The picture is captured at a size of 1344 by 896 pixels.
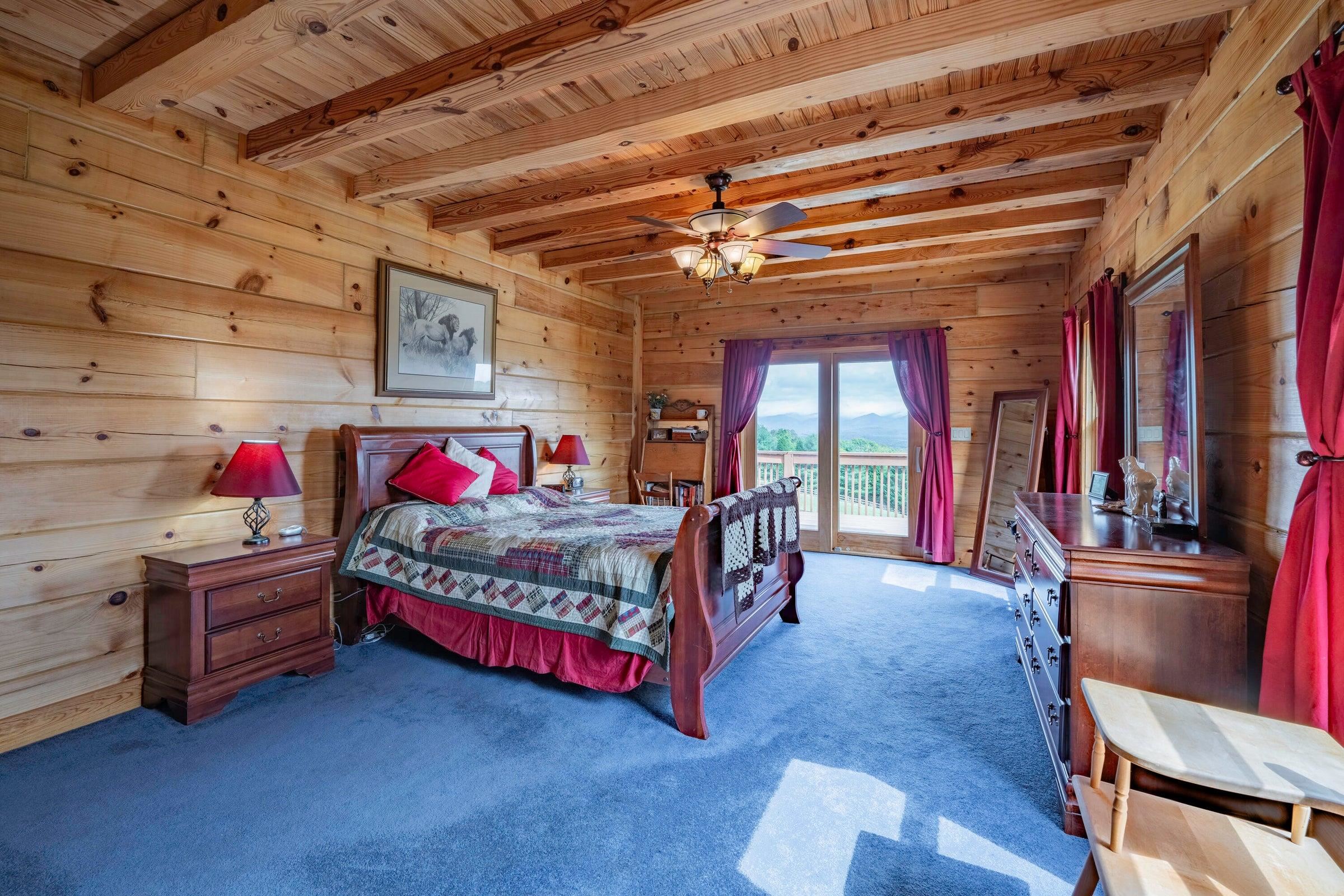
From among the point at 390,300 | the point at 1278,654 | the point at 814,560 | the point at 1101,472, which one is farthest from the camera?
the point at 814,560

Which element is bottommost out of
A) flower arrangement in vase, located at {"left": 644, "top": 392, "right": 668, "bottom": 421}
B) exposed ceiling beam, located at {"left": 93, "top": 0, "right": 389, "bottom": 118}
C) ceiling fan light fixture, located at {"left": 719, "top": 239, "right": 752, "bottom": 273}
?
flower arrangement in vase, located at {"left": 644, "top": 392, "right": 668, "bottom": 421}

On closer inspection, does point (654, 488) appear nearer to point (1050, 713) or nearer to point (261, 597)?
point (261, 597)

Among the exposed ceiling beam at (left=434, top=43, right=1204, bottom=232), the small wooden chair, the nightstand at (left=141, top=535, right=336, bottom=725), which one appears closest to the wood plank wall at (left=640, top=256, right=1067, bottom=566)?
the small wooden chair

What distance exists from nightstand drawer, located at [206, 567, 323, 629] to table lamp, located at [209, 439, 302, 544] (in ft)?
0.72

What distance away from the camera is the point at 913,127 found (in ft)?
8.88

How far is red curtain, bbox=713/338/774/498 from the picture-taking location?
6012 millimetres

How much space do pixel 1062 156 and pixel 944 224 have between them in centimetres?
112

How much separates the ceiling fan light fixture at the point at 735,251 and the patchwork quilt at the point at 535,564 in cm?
154

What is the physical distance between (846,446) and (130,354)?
534cm

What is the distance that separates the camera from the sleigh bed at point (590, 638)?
2.42m

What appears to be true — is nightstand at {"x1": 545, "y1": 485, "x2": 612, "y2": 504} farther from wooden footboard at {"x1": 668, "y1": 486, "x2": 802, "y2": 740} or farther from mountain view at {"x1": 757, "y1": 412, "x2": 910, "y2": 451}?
wooden footboard at {"x1": 668, "y1": 486, "x2": 802, "y2": 740}

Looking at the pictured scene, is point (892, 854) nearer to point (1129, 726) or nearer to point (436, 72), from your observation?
point (1129, 726)

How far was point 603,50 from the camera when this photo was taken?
2.11 meters

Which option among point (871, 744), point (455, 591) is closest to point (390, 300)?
point (455, 591)
